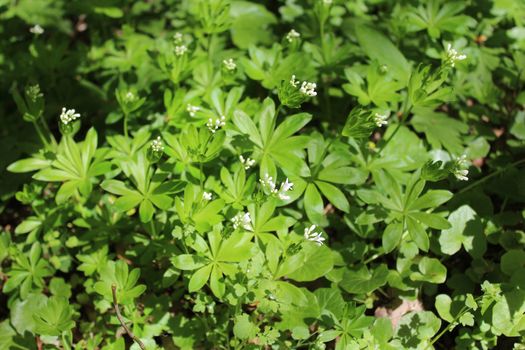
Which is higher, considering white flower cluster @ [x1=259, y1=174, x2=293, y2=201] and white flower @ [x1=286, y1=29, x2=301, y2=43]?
white flower @ [x1=286, y1=29, x2=301, y2=43]

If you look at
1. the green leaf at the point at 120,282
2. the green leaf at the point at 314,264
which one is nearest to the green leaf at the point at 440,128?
the green leaf at the point at 314,264

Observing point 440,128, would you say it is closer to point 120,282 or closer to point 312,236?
point 312,236

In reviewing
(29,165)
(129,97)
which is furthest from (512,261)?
(29,165)

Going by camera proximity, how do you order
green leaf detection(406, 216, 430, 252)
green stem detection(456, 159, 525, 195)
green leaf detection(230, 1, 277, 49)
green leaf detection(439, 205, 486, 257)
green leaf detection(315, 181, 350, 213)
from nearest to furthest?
green leaf detection(406, 216, 430, 252)
green leaf detection(315, 181, 350, 213)
green leaf detection(439, 205, 486, 257)
green stem detection(456, 159, 525, 195)
green leaf detection(230, 1, 277, 49)

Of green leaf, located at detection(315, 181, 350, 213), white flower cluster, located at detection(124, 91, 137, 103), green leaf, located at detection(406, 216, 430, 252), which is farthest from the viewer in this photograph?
white flower cluster, located at detection(124, 91, 137, 103)

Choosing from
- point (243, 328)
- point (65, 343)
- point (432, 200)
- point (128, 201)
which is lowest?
point (65, 343)

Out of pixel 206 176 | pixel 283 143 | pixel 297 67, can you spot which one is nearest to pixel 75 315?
pixel 206 176

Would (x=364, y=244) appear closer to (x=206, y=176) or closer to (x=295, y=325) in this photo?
(x=295, y=325)

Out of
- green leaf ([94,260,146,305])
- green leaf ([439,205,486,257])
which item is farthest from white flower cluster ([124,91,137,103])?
green leaf ([439,205,486,257])

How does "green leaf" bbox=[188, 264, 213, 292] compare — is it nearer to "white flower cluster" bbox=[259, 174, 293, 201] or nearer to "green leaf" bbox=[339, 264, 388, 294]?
"white flower cluster" bbox=[259, 174, 293, 201]
